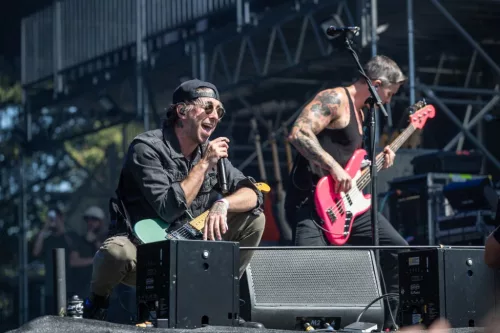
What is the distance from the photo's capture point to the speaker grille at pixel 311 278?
6.62m

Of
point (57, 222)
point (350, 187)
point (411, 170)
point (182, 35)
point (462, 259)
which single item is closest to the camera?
point (462, 259)

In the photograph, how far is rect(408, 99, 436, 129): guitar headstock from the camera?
8.73m

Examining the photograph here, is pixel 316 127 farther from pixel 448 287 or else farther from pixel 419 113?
pixel 448 287

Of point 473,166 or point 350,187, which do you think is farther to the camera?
point 473,166

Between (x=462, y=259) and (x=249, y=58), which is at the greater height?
(x=249, y=58)

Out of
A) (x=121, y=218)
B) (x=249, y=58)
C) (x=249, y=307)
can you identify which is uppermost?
(x=249, y=58)

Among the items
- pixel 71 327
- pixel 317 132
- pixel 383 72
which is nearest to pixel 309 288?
pixel 317 132

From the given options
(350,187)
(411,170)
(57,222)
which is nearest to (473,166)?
(411,170)

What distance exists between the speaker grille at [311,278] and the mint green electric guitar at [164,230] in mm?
629

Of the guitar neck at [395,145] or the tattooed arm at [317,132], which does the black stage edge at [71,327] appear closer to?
the tattooed arm at [317,132]

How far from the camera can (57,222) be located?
53.6 ft

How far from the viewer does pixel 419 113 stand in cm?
878

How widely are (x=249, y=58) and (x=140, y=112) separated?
179cm

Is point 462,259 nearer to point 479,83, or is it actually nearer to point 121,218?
point 121,218
